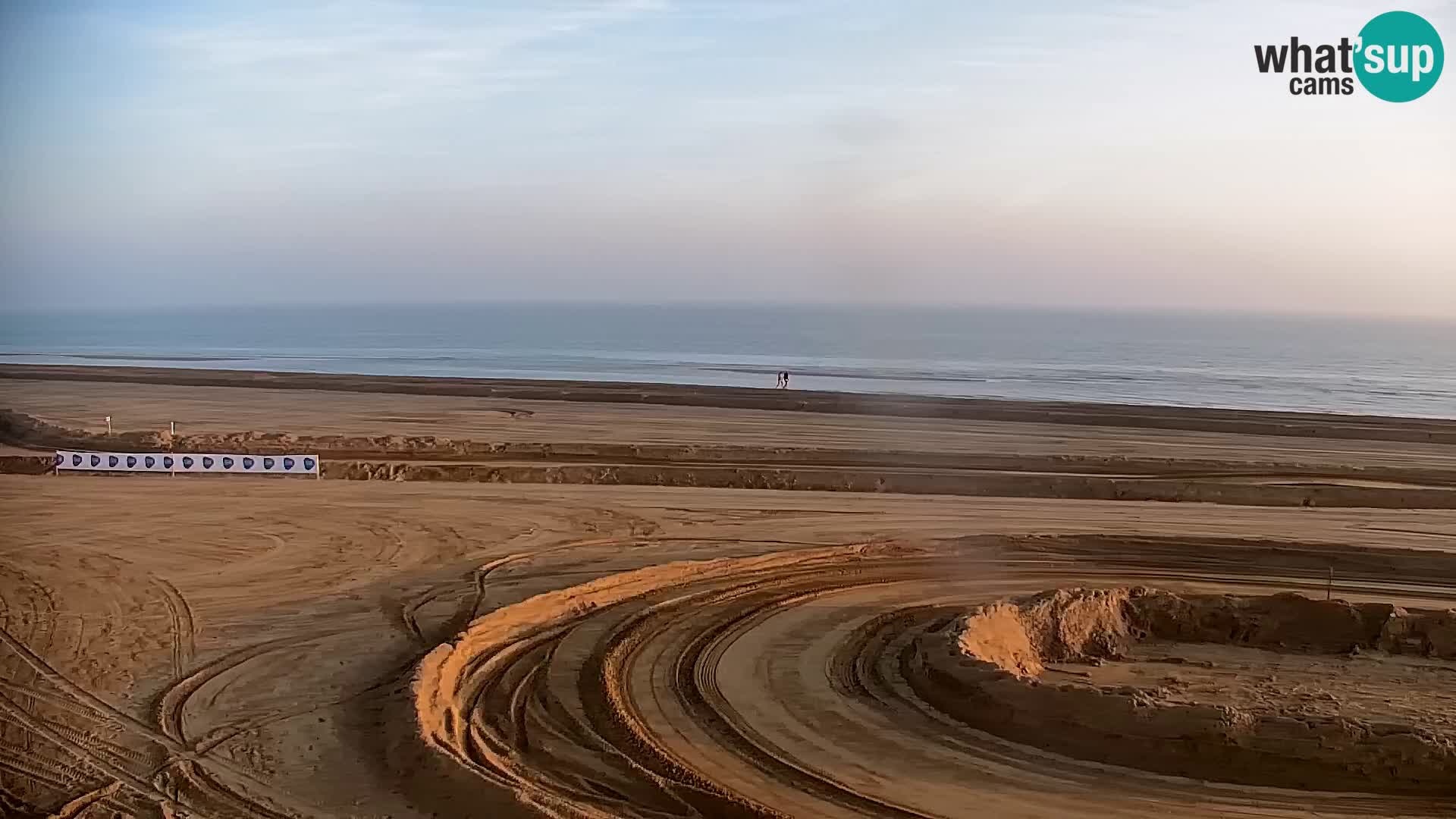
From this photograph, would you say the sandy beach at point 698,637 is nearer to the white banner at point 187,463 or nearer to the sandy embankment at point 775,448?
the sandy embankment at point 775,448

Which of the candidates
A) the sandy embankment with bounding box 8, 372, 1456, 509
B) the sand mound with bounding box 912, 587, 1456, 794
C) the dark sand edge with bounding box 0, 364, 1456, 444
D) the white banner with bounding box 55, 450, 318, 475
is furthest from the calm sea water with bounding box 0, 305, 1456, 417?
the sand mound with bounding box 912, 587, 1456, 794

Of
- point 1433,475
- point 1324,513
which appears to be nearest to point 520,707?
point 1324,513

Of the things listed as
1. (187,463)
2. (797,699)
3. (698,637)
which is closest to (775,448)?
(187,463)

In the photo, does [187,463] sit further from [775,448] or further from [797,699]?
[797,699]

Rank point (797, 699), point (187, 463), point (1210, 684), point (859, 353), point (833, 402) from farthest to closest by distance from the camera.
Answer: point (859, 353), point (833, 402), point (187, 463), point (1210, 684), point (797, 699)

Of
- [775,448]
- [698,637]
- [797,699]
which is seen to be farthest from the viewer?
[775,448]

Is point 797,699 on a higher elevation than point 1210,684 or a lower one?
higher
